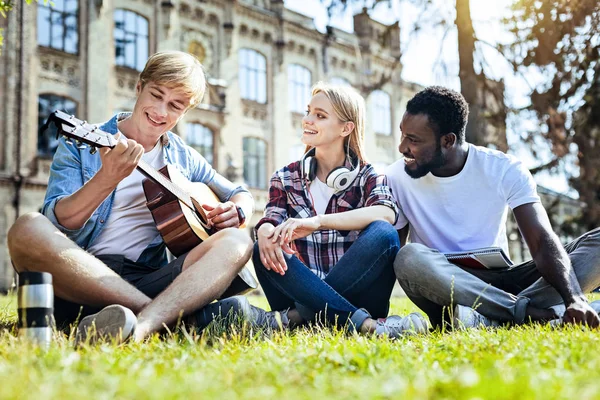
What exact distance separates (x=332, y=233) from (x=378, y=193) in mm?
422

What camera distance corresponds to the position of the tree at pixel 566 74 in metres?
11.8

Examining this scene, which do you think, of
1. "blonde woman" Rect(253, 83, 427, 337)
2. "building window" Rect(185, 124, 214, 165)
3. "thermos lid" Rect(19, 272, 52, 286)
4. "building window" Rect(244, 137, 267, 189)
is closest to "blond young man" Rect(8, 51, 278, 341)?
"blonde woman" Rect(253, 83, 427, 337)

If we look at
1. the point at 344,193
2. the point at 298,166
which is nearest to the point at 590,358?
the point at 344,193

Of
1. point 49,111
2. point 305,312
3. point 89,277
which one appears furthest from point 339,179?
point 49,111

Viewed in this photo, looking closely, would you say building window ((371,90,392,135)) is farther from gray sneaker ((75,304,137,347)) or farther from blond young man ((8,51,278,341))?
gray sneaker ((75,304,137,347))

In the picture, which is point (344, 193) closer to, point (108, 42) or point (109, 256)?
point (109, 256)

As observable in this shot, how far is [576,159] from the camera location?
48.7ft

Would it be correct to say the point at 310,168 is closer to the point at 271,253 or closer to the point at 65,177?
the point at 271,253

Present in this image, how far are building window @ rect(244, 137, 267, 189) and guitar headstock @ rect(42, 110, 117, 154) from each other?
19.7 m

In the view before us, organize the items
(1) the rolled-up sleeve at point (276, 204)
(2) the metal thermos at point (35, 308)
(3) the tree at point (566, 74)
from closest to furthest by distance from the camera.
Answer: (2) the metal thermos at point (35, 308)
(1) the rolled-up sleeve at point (276, 204)
(3) the tree at point (566, 74)

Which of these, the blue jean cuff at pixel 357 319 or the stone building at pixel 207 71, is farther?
the stone building at pixel 207 71

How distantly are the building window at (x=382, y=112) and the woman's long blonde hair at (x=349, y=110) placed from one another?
24.3m

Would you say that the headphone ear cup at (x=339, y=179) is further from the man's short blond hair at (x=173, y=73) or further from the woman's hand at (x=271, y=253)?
the man's short blond hair at (x=173, y=73)

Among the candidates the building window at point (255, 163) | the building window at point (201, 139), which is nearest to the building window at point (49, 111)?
the building window at point (201, 139)
